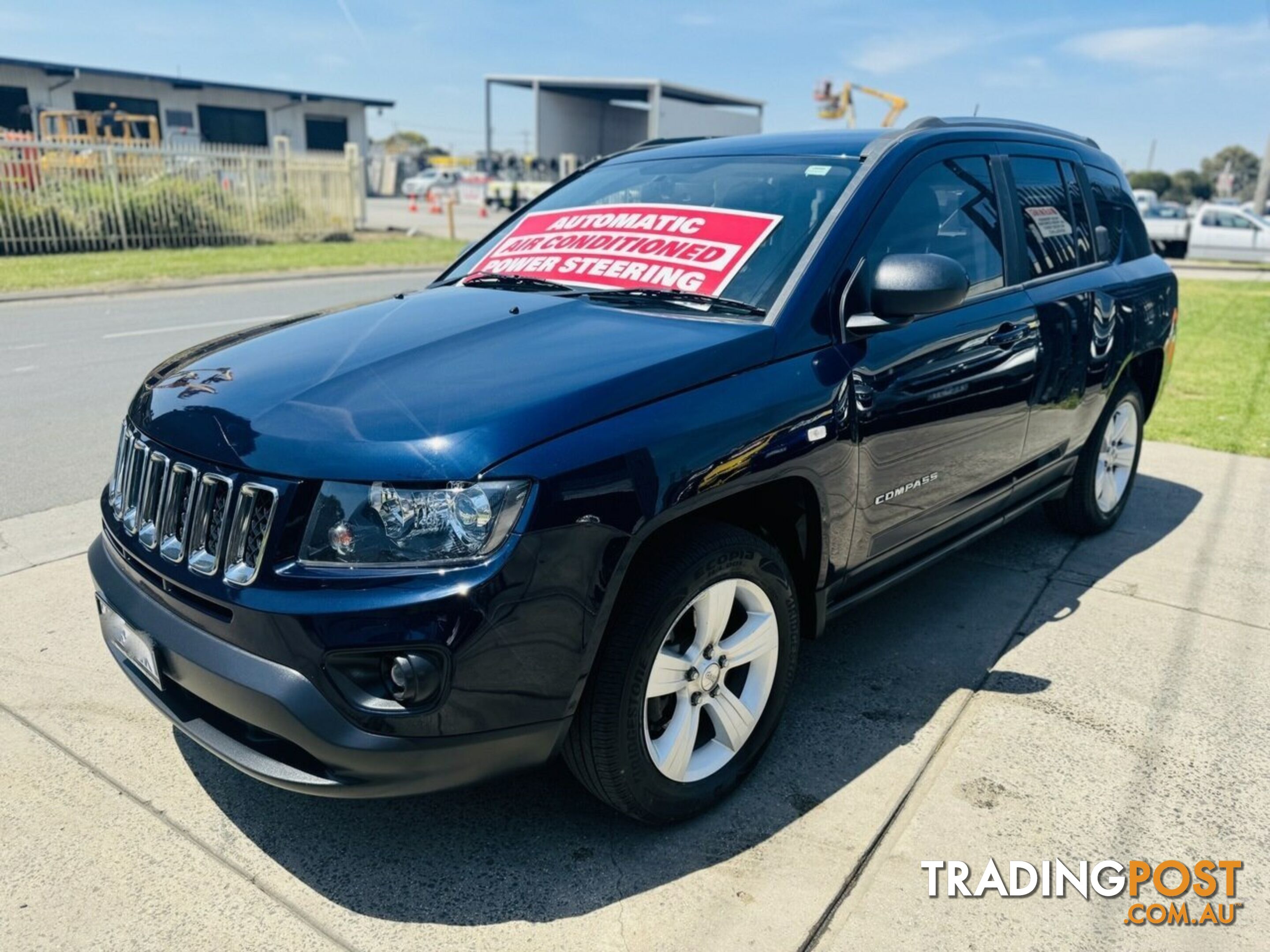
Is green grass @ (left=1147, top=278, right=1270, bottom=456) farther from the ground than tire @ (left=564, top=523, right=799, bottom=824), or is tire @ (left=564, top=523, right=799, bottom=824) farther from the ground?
tire @ (left=564, top=523, right=799, bottom=824)

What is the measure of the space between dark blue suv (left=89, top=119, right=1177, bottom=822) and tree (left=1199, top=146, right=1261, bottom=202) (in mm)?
106186

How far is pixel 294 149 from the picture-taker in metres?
41.2

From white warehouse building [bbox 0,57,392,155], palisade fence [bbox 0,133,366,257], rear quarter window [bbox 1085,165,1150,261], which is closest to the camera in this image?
rear quarter window [bbox 1085,165,1150,261]

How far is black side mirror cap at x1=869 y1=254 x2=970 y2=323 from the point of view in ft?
9.39

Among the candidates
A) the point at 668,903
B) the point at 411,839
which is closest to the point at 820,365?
the point at 668,903

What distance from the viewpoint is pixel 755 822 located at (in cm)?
274

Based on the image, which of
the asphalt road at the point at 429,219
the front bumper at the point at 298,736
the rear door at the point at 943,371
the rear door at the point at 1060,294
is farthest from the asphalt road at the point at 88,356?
the asphalt road at the point at 429,219

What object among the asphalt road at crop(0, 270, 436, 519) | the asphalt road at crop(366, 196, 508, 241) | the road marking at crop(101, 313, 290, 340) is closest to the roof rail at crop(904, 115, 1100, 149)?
the asphalt road at crop(0, 270, 436, 519)

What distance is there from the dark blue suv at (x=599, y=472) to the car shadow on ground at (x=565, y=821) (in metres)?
0.14

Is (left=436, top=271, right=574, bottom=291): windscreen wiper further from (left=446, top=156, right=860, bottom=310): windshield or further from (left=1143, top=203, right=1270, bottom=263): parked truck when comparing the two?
(left=1143, top=203, right=1270, bottom=263): parked truck

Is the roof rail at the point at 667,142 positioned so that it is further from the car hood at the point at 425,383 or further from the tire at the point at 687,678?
the tire at the point at 687,678

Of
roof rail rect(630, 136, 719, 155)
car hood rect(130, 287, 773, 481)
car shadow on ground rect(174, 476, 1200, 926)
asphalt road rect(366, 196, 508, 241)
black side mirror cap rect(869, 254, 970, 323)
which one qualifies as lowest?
car shadow on ground rect(174, 476, 1200, 926)

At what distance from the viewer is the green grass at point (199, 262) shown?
1454 cm

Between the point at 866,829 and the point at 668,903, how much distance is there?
0.63 metres
